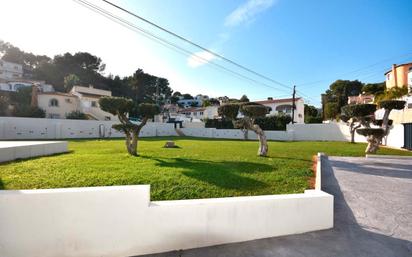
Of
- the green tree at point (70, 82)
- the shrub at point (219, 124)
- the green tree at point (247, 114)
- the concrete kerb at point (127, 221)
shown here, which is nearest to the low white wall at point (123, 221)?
the concrete kerb at point (127, 221)

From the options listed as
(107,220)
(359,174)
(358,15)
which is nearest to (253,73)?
(358,15)

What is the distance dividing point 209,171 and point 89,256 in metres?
4.47

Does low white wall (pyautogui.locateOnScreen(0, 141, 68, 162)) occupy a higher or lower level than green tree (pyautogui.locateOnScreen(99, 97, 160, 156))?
lower

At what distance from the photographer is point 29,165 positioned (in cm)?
742

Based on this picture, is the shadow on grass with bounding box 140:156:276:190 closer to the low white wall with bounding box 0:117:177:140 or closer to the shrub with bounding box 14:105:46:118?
the low white wall with bounding box 0:117:177:140

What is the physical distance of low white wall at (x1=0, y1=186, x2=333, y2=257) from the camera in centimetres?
248

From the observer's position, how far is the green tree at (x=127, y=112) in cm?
985

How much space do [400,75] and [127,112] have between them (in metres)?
41.3

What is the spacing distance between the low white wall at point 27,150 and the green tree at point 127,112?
3.19 metres

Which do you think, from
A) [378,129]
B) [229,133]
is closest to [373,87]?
[229,133]

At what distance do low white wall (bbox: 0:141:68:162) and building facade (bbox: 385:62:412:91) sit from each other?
4041 cm

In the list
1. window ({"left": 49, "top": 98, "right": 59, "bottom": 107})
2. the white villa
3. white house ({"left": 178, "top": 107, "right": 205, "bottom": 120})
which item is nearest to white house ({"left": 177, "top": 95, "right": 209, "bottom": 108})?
white house ({"left": 178, "top": 107, "right": 205, "bottom": 120})

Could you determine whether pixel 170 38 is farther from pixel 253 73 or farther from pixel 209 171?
pixel 253 73

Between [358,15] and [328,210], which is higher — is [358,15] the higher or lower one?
the higher one
